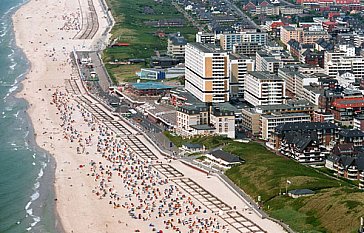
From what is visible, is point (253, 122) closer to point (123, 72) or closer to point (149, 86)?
point (149, 86)

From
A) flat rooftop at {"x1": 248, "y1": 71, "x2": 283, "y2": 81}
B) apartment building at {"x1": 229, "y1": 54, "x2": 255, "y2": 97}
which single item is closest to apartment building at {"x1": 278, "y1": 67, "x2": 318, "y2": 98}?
flat rooftop at {"x1": 248, "y1": 71, "x2": 283, "y2": 81}

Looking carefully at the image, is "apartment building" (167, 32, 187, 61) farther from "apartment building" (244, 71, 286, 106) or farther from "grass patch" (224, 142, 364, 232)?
"grass patch" (224, 142, 364, 232)

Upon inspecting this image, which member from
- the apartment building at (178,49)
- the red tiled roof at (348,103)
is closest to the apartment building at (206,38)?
the apartment building at (178,49)

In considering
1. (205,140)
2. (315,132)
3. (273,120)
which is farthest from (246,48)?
(315,132)

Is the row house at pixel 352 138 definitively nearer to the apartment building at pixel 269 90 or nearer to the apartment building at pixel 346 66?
the apartment building at pixel 269 90

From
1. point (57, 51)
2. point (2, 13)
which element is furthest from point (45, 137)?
point (2, 13)

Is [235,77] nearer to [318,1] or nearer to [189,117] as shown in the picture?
[189,117]
